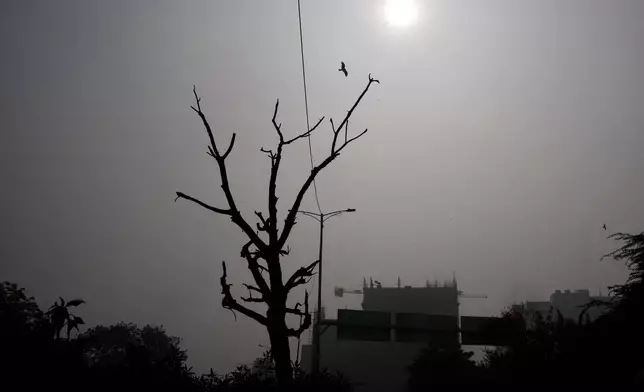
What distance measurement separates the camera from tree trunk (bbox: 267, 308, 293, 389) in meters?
7.89

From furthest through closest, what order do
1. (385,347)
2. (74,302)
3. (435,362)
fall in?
1. (385,347)
2. (435,362)
3. (74,302)

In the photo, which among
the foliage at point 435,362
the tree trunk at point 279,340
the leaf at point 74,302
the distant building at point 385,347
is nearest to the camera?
the tree trunk at point 279,340

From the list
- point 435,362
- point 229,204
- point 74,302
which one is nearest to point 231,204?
point 229,204

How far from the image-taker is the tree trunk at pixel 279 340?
7.89 metres

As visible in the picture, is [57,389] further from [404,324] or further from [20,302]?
[20,302]

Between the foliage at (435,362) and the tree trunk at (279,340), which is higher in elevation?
the tree trunk at (279,340)

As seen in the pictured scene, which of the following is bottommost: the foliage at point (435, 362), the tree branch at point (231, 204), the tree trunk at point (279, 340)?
the foliage at point (435, 362)

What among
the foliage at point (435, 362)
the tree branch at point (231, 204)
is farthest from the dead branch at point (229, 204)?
the foliage at point (435, 362)

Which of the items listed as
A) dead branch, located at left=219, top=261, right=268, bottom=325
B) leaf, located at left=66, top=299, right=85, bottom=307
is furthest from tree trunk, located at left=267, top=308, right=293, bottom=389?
leaf, located at left=66, top=299, right=85, bottom=307

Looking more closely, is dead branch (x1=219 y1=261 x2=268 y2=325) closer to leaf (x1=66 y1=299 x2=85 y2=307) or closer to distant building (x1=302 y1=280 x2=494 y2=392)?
leaf (x1=66 y1=299 x2=85 y2=307)

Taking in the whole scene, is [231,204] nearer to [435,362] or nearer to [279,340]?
[279,340]

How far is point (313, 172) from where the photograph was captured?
9195mm

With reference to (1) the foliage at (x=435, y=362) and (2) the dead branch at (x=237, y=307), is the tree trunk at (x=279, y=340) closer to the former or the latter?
(2) the dead branch at (x=237, y=307)

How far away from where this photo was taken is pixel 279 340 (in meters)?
8.12
